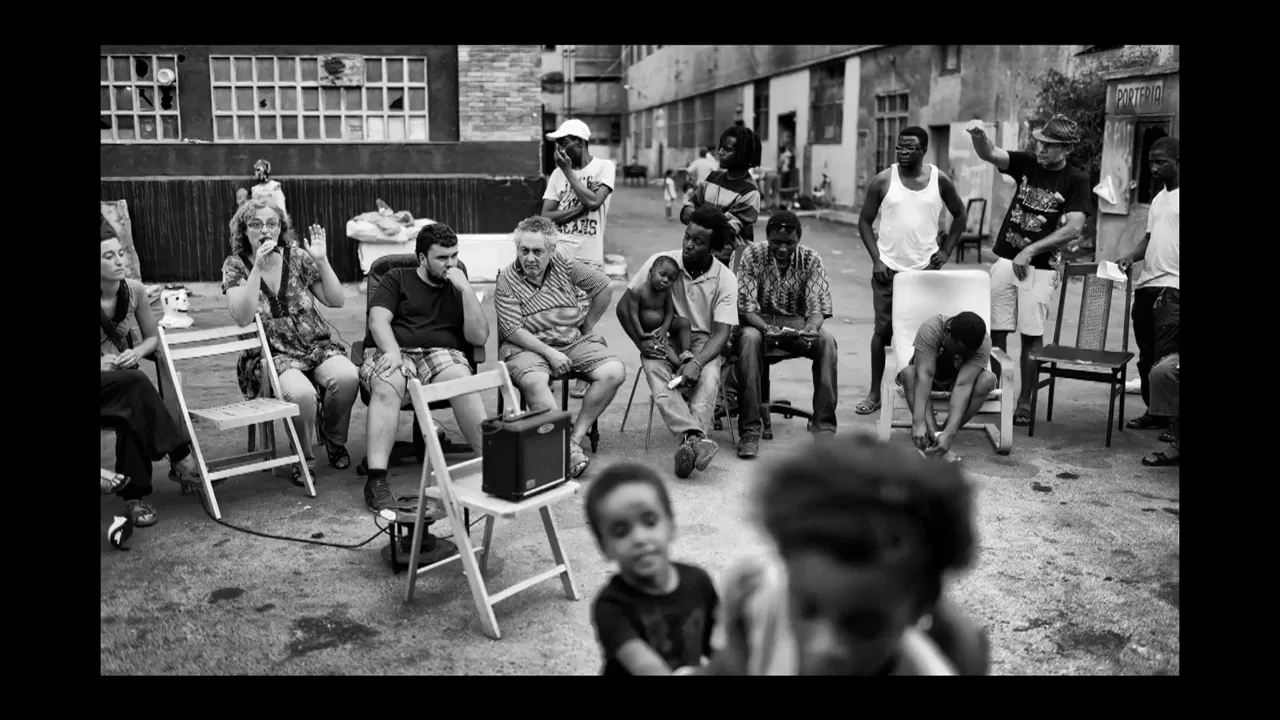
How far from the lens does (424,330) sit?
5.86 meters

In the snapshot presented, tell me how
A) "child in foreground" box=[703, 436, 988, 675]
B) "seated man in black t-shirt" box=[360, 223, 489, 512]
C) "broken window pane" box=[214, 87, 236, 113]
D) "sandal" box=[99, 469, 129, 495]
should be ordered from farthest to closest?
1. "broken window pane" box=[214, 87, 236, 113]
2. "seated man in black t-shirt" box=[360, 223, 489, 512]
3. "sandal" box=[99, 469, 129, 495]
4. "child in foreground" box=[703, 436, 988, 675]

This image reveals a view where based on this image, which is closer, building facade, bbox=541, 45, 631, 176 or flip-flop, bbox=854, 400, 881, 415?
flip-flop, bbox=854, 400, 881, 415

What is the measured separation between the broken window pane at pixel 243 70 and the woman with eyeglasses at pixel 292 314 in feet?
29.4

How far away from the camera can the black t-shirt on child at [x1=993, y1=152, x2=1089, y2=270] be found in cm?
672

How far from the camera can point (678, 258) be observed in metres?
6.40

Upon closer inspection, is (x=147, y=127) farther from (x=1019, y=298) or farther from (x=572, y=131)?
Result: (x=1019, y=298)

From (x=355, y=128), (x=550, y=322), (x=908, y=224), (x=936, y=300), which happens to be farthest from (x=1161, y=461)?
(x=355, y=128)

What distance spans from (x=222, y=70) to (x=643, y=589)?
13.1 meters

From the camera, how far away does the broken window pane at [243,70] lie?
1408cm

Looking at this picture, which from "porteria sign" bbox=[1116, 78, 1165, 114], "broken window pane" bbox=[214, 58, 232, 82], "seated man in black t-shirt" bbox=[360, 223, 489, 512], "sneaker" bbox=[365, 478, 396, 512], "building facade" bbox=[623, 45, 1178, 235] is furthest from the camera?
"building facade" bbox=[623, 45, 1178, 235]

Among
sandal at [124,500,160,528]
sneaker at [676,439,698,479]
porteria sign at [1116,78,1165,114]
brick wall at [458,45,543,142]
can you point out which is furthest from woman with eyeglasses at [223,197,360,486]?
porteria sign at [1116,78,1165,114]

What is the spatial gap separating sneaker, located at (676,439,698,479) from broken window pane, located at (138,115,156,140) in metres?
10.5

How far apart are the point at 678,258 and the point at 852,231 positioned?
1453cm

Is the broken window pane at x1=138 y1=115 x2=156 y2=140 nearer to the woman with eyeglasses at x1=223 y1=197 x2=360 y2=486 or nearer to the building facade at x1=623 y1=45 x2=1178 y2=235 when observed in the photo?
the woman with eyeglasses at x1=223 y1=197 x2=360 y2=486
